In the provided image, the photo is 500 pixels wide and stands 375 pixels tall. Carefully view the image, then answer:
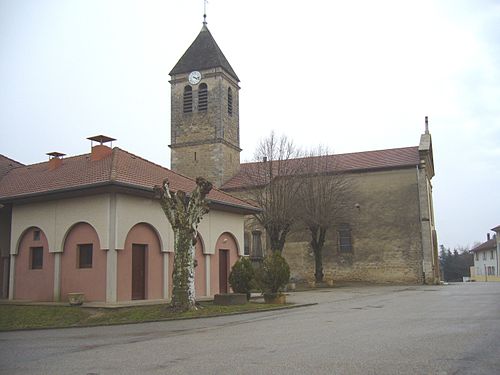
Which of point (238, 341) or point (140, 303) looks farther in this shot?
point (140, 303)

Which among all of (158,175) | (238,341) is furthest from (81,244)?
(238,341)

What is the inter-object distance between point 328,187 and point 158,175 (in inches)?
718

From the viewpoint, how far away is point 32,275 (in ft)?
72.8

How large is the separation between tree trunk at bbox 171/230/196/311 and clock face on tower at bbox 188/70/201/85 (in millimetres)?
30959

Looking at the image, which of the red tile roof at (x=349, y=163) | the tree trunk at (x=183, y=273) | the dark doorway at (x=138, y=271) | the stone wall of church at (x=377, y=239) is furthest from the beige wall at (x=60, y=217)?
the stone wall of church at (x=377, y=239)

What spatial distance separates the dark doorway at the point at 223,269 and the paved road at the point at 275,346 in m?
10.6

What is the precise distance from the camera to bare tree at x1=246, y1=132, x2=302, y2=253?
35688 millimetres

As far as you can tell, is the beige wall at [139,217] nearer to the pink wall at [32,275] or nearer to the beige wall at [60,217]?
the beige wall at [60,217]

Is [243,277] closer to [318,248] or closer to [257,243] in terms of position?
[318,248]

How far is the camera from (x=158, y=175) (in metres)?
24.0

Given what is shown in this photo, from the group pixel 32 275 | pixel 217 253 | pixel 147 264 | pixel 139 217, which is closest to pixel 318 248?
pixel 217 253

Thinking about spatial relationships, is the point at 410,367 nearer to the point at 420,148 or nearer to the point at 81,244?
the point at 81,244

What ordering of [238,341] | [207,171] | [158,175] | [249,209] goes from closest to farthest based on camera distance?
[238,341] < [158,175] < [249,209] < [207,171]

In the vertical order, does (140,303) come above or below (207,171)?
below
